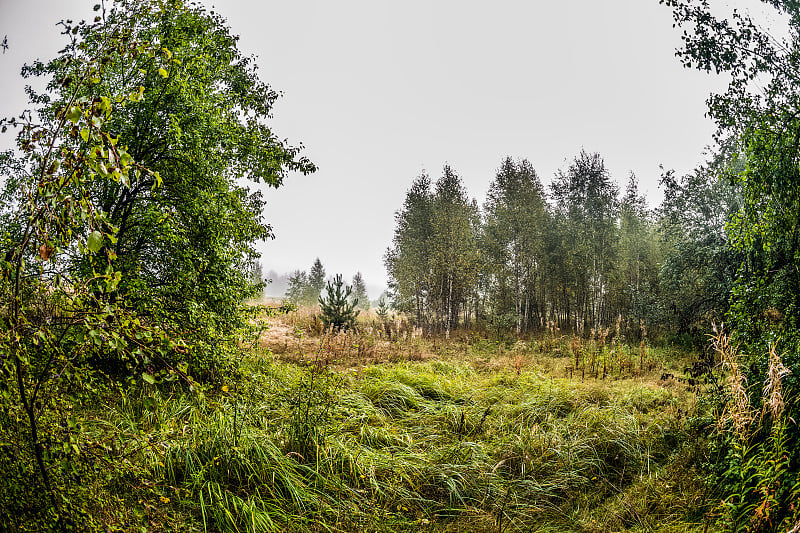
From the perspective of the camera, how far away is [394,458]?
3.81 meters

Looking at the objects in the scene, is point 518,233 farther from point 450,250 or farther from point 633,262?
point 633,262

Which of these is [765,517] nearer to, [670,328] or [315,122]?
[670,328]

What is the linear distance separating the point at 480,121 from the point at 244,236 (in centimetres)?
17584

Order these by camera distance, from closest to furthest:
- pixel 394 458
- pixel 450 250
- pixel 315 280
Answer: pixel 394 458, pixel 450 250, pixel 315 280

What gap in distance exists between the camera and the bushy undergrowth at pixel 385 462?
2791 millimetres

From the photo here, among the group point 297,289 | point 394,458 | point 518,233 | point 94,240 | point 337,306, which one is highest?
point 518,233

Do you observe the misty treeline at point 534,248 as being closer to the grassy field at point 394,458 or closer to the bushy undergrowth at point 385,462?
the grassy field at point 394,458

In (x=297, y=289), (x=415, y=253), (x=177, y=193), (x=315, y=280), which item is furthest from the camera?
(x=315, y=280)

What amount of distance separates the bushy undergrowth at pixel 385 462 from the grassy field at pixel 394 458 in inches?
0.6

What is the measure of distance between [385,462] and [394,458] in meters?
0.15

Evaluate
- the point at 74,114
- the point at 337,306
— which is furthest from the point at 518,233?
the point at 74,114

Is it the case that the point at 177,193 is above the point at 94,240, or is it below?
above

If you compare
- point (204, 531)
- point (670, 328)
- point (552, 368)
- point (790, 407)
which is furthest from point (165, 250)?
point (670, 328)

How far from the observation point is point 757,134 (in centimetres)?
368
